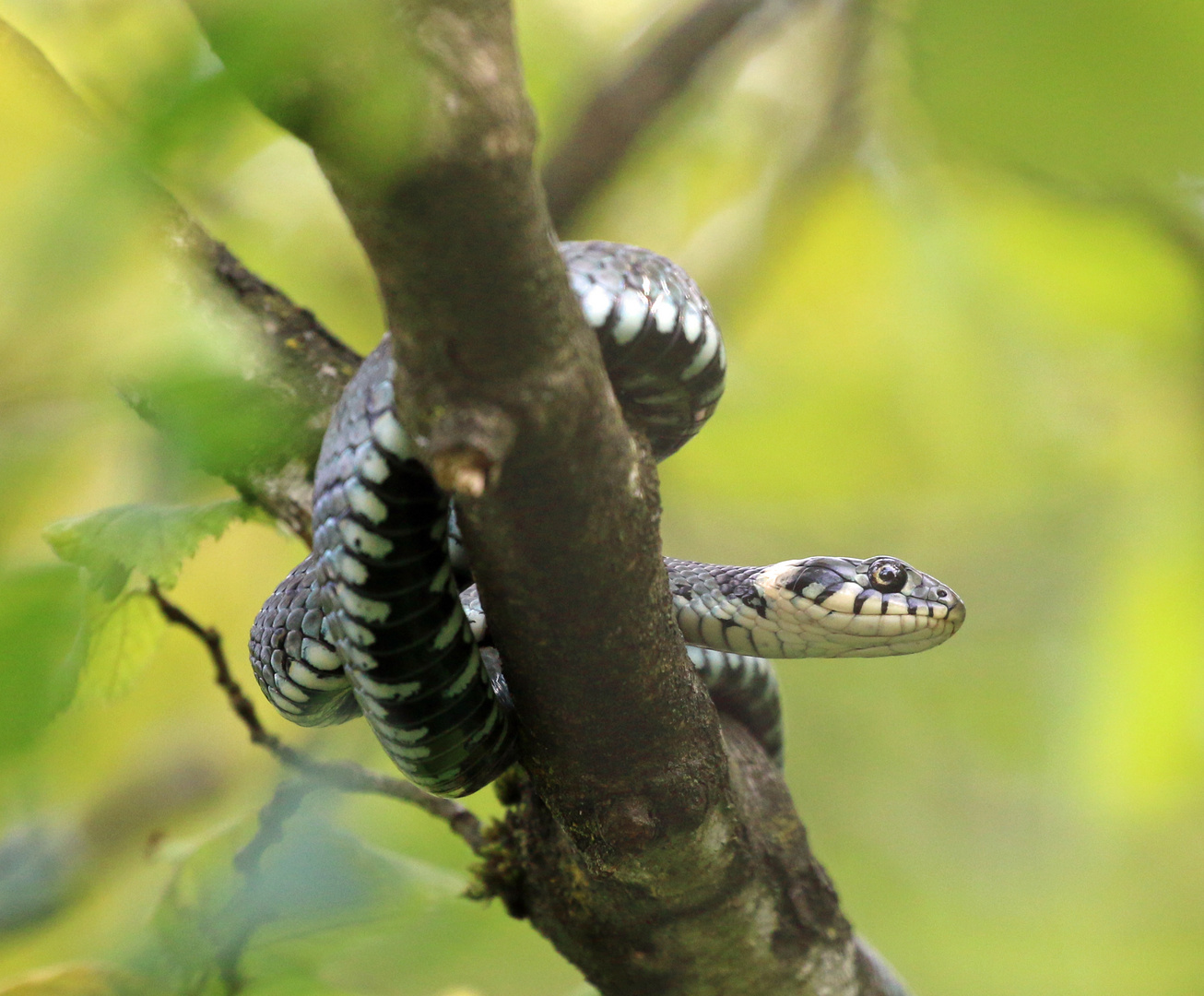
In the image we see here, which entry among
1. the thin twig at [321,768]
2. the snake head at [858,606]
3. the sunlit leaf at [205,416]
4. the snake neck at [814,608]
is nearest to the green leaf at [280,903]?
the thin twig at [321,768]

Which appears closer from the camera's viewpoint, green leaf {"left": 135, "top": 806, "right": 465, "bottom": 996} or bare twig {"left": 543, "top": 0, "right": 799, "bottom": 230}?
green leaf {"left": 135, "top": 806, "right": 465, "bottom": 996}

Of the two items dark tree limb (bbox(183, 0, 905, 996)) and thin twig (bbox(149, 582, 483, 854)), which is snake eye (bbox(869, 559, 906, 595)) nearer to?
dark tree limb (bbox(183, 0, 905, 996))

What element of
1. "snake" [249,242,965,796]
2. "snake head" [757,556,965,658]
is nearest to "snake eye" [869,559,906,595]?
"snake head" [757,556,965,658]

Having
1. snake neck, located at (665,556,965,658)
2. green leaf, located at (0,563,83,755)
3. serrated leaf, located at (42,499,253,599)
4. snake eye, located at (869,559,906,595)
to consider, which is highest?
snake eye, located at (869,559,906,595)

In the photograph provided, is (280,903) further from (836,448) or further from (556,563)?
(836,448)

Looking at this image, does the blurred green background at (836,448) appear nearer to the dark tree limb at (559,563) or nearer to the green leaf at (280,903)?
the green leaf at (280,903)

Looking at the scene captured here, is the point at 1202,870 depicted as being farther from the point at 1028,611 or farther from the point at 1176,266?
the point at 1176,266

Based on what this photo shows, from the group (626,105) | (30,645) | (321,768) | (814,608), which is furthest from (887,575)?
(626,105)
